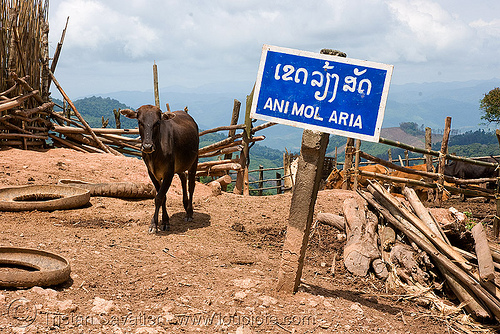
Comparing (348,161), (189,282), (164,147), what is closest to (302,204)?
(189,282)

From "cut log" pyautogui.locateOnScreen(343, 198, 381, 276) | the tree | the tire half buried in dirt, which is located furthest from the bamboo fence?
the tree

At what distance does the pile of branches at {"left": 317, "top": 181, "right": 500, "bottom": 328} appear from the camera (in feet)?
14.1

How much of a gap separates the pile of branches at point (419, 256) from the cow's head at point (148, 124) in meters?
2.85

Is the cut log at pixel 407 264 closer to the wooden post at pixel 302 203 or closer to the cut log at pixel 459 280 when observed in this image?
the cut log at pixel 459 280

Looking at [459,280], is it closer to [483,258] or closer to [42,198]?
[483,258]

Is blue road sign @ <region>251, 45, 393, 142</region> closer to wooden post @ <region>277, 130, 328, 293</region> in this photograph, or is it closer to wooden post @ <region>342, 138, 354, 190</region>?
wooden post @ <region>277, 130, 328, 293</region>

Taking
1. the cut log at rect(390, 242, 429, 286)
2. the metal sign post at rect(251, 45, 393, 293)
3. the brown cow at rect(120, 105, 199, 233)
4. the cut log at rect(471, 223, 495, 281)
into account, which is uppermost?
the metal sign post at rect(251, 45, 393, 293)

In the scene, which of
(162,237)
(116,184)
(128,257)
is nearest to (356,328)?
(128,257)

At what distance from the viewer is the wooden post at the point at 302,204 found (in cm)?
360

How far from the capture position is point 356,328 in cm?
335

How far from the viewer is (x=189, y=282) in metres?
4.08

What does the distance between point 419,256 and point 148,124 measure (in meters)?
3.87

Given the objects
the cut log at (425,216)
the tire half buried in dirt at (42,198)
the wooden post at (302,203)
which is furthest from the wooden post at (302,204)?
the tire half buried in dirt at (42,198)

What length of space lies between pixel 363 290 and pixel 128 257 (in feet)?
8.50
